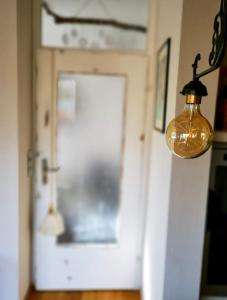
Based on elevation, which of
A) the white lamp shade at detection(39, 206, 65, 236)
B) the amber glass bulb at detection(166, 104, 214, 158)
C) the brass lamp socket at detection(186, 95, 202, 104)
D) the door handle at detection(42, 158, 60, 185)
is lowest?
the white lamp shade at detection(39, 206, 65, 236)

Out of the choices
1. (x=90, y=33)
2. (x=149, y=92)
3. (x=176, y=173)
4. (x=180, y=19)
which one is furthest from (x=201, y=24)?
(x=90, y=33)

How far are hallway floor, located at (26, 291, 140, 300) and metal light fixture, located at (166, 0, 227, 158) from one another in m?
1.82

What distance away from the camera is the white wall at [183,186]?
133cm

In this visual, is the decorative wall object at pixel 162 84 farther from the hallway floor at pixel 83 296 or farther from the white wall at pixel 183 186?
the hallway floor at pixel 83 296

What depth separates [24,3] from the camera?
1.88 metres

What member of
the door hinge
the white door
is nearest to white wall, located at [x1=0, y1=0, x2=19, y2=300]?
the door hinge

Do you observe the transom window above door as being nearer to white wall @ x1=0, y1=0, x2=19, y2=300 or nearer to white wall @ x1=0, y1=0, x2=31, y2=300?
white wall @ x1=0, y1=0, x2=31, y2=300

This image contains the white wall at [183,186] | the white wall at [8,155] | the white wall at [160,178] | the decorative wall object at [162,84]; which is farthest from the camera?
the white wall at [8,155]

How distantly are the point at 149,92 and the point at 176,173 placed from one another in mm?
921

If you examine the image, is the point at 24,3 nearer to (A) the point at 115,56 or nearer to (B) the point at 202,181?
(A) the point at 115,56

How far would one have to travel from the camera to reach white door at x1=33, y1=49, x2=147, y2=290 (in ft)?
6.95

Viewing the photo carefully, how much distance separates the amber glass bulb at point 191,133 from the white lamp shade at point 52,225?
1.50 metres

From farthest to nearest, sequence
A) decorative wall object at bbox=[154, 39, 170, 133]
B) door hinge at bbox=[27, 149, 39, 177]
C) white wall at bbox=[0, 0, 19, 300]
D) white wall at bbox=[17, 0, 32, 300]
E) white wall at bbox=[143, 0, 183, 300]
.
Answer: door hinge at bbox=[27, 149, 39, 177], white wall at bbox=[17, 0, 32, 300], white wall at bbox=[0, 0, 19, 300], decorative wall object at bbox=[154, 39, 170, 133], white wall at bbox=[143, 0, 183, 300]

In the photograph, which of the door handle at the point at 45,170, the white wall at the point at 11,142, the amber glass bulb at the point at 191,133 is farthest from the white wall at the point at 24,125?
the amber glass bulb at the point at 191,133
